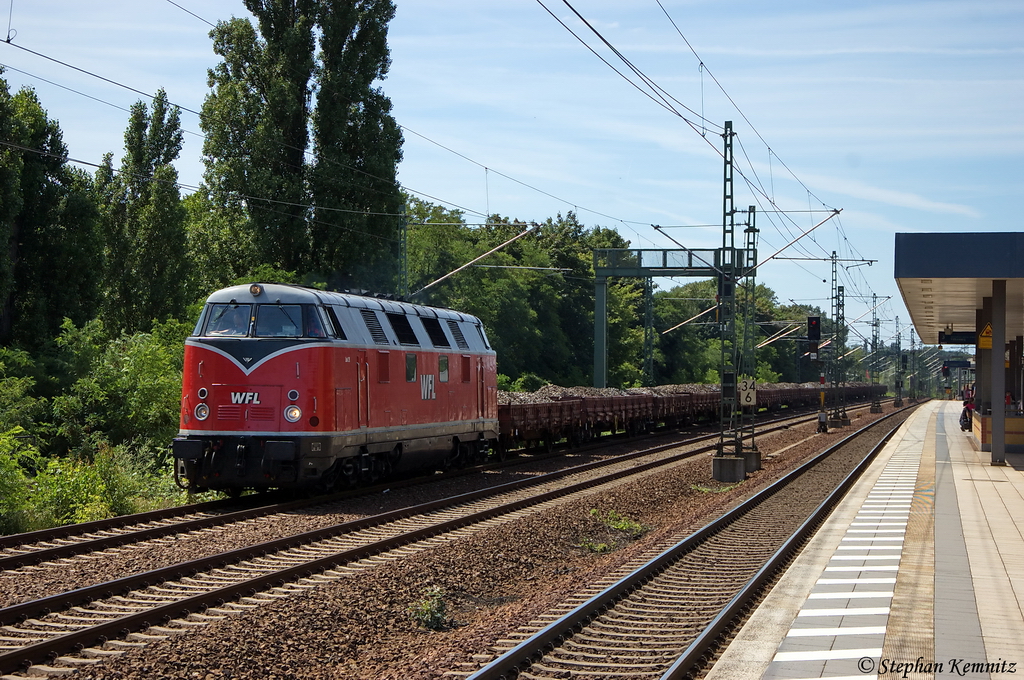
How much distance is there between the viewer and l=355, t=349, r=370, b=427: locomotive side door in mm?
16484

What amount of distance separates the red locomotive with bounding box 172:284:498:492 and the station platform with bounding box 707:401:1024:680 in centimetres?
754

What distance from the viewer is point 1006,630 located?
26.9ft

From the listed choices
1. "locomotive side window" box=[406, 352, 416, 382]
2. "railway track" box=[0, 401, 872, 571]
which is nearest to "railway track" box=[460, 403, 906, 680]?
"railway track" box=[0, 401, 872, 571]

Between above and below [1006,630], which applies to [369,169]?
above

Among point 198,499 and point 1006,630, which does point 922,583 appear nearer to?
point 1006,630

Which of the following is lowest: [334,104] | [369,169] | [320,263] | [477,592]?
[477,592]

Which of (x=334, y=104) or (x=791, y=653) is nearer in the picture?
(x=791, y=653)

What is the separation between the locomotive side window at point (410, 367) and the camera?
18.5 metres

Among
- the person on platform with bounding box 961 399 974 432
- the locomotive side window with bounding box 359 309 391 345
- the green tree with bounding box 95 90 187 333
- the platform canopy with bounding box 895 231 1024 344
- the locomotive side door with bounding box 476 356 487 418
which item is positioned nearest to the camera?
the locomotive side window with bounding box 359 309 391 345

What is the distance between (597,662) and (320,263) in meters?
29.8

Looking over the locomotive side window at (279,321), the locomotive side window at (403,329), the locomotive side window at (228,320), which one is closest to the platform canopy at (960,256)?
the locomotive side window at (403,329)

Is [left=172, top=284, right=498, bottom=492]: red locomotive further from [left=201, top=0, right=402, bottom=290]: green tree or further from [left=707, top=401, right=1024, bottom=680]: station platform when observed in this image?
[left=201, top=0, right=402, bottom=290]: green tree

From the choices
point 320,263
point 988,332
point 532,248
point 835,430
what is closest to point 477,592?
point 988,332

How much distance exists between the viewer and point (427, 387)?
19438 mm
